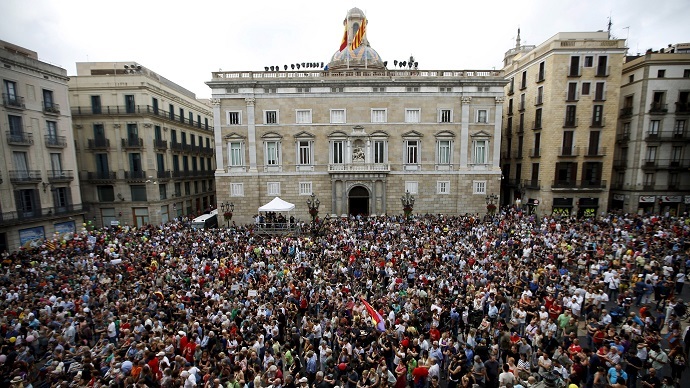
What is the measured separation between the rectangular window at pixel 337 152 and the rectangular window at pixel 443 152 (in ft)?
31.6

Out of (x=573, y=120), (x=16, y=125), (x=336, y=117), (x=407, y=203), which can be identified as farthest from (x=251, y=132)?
(x=573, y=120)

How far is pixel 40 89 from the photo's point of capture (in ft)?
86.8

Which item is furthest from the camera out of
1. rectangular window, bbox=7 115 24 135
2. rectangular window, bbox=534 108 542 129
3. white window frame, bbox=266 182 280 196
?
rectangular window, bbox=534 108 542 129

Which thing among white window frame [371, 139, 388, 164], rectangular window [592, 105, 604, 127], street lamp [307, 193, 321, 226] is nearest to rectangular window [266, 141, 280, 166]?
street lamp [307, 193, 321, 226]

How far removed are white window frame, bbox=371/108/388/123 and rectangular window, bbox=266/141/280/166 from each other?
973 centimetres

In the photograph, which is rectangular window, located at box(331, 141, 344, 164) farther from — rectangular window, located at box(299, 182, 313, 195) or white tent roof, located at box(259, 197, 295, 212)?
white tent roof, located at box(259, 197, 295, 212)

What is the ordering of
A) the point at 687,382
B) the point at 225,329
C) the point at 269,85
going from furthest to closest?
1. the point at 269,85
2. the point at 225,329
3. the point at 687,382

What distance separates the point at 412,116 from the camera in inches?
1240

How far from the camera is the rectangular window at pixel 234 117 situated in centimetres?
3123

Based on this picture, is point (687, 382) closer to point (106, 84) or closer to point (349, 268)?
point (349, 268)

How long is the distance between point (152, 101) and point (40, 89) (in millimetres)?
8321

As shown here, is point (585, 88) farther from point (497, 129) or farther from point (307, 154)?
point (307, 154)

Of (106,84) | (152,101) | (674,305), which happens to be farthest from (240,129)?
(674,305)

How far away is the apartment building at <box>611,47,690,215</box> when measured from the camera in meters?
30.0
